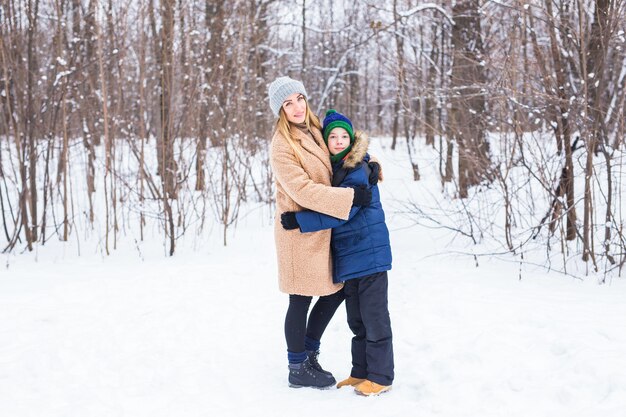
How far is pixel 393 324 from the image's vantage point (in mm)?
3904

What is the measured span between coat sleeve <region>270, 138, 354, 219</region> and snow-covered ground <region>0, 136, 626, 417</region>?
97 centimetres

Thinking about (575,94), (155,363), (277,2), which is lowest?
(155,363)

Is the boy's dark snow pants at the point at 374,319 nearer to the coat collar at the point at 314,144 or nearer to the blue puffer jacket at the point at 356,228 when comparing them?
the blue puffer jacket at the point at 356,228

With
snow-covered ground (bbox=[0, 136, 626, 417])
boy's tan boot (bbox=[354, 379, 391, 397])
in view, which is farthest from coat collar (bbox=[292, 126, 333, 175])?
snow-covered ground (bbox=[0, 136, 626, 417])

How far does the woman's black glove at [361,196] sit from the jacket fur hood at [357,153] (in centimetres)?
12

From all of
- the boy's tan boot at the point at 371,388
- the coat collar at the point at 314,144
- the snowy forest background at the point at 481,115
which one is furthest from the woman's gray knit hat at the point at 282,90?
the snowy forest background at the point at 481,115

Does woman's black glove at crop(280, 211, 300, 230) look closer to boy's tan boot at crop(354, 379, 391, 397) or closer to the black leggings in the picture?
the black leggings

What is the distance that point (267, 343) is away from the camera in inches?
146

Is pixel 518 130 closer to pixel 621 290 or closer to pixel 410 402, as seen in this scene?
pixel 621 290

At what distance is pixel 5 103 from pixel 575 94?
5593 millimetres

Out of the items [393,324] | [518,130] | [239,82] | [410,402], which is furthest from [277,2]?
[410,402]

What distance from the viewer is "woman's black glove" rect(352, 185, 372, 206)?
8.73ft

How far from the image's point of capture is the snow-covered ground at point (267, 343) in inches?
107

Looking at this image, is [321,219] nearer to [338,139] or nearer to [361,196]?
[361,196]
